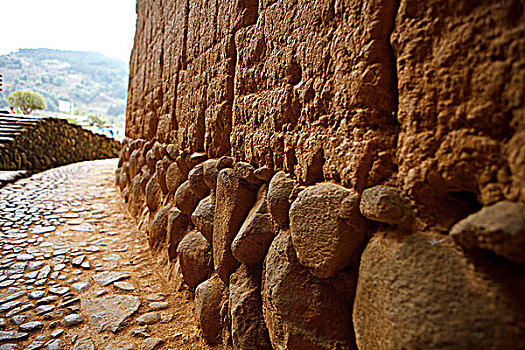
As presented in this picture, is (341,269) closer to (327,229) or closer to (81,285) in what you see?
(327,229)

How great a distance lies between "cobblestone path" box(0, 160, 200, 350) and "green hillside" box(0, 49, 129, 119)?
54.1m

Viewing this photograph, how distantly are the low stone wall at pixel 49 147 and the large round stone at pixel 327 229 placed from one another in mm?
6556

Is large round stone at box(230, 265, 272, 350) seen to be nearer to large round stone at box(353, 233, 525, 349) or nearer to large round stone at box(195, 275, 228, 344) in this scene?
large round stone at box(195, 275, 228, 344)

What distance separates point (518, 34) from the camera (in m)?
0.48

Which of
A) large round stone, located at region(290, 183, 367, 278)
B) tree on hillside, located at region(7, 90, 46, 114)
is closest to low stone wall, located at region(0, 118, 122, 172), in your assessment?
large round stone, located at region(290, 183, 367, 278)

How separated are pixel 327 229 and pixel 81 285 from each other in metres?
1.89

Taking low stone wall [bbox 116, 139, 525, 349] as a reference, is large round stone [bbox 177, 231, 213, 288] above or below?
below

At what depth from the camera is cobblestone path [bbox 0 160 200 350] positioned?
1.48 m

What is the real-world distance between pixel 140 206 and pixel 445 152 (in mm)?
3027

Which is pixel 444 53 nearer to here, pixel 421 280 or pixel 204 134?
pixel 421 280

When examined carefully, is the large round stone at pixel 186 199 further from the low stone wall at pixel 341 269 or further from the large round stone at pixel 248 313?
the large round stone at pixel 248 313

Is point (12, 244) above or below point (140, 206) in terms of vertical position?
below

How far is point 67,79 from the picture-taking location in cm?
6262

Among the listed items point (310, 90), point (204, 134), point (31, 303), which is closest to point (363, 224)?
point (310, 90)
